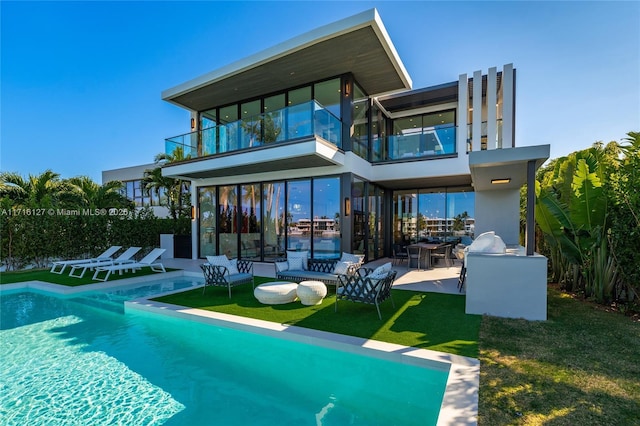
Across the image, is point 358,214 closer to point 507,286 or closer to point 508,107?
point 507,286

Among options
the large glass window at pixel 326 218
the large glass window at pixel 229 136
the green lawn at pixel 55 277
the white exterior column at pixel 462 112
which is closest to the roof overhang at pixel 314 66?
the large glass window at pixel 229 136

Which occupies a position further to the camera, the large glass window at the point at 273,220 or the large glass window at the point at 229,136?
the large glass window at the point at 273,220

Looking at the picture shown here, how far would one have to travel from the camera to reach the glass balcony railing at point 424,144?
1286 centimetres

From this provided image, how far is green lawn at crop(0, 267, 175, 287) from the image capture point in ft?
35.1

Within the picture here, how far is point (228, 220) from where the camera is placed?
50.5 ft

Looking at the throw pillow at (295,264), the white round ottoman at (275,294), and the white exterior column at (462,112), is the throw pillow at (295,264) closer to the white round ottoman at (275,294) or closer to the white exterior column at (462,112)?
the white round ottoman at (275,294)

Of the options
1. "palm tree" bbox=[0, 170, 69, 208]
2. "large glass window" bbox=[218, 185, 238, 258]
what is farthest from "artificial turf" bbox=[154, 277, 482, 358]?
"palm tree" bbox=[0, 170, 69, 208]

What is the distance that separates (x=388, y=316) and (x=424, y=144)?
29.5 ft

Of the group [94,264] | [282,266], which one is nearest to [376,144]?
[282,266]

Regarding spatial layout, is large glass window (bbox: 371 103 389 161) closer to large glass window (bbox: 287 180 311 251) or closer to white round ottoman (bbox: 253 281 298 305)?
large glass window (bbox: 287 180 311 251)

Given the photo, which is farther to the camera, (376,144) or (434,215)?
(434,215)

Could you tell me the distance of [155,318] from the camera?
712 cm

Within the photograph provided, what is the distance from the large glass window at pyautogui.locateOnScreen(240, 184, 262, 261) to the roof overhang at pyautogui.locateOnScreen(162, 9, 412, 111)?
174 inches

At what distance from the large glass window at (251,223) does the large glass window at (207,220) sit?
198 centimetres
